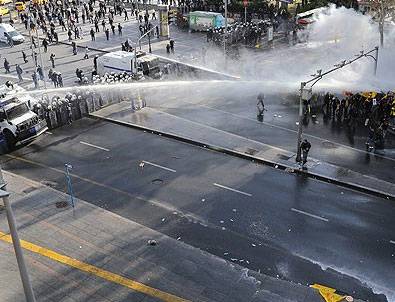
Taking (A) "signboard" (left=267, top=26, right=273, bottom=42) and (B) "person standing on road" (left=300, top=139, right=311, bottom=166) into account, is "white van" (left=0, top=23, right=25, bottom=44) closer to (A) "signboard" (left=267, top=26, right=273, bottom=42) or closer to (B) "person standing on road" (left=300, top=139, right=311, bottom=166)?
(A) "signboard" (left=267, top=26, right=273, bottom=42)

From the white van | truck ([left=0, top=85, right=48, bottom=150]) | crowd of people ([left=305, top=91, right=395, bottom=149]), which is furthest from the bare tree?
the white van

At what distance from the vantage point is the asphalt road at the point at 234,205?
1666 centimetres

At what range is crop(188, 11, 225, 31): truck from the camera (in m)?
49.0

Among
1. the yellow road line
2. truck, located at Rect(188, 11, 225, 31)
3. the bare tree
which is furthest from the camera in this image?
truck, located at Rect(188, 11, 225, 31)

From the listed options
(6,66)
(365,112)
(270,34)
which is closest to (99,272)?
(365,112)

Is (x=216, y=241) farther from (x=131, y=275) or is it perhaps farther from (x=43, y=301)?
(x=43, y=301)

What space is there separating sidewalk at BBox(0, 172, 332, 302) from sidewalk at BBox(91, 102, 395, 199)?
7.50m

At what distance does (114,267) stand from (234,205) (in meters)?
5.78

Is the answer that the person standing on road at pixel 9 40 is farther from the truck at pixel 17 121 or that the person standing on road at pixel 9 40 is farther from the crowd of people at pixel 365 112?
the crowd of people at pixel 365 112

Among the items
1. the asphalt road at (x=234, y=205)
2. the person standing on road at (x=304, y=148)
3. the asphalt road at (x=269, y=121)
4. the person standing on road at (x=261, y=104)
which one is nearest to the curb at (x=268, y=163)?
the asphalt road at (x=234, y=205)

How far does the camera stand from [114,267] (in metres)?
16.3

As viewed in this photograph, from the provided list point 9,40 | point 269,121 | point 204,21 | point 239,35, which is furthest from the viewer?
point 204,21

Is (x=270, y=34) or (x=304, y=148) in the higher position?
(x=270, y=34)

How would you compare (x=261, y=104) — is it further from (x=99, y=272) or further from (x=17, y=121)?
(x=99, y=272)
